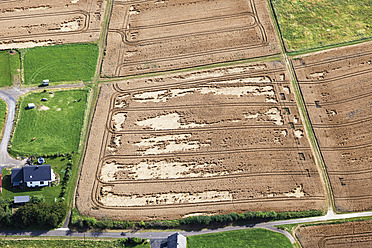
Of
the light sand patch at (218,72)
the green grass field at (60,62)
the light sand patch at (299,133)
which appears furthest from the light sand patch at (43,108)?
the light sand patch at (299,133)

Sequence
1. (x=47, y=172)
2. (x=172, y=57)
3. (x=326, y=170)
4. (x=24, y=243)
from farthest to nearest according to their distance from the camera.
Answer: (x=172, y=57) → (x=326, y=170) → (x=47, y=172) → (x=24, y=243)

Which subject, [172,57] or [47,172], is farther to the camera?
[172,57]

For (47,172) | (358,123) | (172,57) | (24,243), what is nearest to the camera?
(24,243)

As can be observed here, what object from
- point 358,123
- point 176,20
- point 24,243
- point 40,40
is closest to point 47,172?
point 24,243

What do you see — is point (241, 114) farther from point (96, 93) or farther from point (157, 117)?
point (96, 93)

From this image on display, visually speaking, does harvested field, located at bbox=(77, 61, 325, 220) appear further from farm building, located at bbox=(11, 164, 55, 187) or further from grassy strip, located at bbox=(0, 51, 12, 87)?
grassy strip, located at bbox=(0, 51, 12, 87)

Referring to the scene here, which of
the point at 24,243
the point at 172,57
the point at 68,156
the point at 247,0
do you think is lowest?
the point at 24,243

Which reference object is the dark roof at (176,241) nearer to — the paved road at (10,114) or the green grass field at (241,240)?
the green grass field at (241,240)
